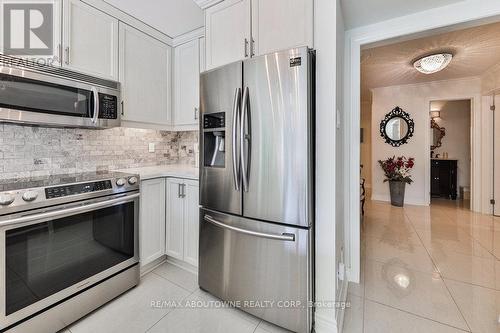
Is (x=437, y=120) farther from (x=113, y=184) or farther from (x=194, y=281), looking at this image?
(x=113, y=184)

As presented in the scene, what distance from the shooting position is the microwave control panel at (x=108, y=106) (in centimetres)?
190

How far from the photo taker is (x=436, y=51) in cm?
311

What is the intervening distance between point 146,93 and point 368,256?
3.02m

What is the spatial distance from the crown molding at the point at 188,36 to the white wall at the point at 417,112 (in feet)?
14.6

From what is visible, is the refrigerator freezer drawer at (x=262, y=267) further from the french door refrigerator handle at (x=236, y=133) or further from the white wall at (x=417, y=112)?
the white wall at (x=417, y=112)

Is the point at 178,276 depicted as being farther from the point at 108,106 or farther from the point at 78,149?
the point at 108,106

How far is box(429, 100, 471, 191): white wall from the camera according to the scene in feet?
18.3

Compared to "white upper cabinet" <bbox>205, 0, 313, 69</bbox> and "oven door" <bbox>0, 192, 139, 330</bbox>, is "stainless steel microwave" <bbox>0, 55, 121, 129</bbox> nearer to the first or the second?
"oven door" <bbox>0, 192, 139, 330</bbox>

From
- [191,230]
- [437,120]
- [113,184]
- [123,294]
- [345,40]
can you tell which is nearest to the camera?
[113,184]

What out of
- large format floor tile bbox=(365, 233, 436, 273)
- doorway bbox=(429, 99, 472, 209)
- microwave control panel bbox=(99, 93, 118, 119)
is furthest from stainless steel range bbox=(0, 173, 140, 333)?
doorway bbox=(429, 99, 472, 209)

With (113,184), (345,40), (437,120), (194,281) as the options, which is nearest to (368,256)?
(194,281)

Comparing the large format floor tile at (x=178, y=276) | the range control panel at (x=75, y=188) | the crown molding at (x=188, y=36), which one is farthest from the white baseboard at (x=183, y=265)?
the crown molding at (x=188, y=36)

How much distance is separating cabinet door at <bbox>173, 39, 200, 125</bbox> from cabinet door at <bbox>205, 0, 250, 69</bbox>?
0.58 meters

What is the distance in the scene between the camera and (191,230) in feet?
7.14
